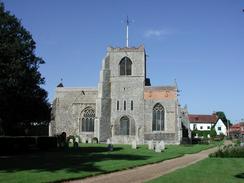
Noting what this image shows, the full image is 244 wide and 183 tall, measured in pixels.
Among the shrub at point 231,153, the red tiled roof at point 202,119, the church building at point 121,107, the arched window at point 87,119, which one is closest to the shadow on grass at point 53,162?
the shrub at point 231,153

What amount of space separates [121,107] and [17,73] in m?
32.7

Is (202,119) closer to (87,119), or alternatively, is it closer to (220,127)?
(220,127)

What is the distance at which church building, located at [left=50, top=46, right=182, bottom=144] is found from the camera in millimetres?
57594

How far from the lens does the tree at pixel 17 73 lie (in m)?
A: 27.0

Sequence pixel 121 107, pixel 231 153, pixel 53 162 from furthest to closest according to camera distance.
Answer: pixel 121 107, pixel 231 153, pixel 53 162

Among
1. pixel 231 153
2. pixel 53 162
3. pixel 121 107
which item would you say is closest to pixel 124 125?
pixel 121 107

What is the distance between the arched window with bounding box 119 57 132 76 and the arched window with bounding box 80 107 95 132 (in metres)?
7.42

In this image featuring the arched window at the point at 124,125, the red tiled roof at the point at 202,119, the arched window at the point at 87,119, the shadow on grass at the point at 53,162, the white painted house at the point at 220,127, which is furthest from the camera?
the red tiled roof at the point at 202,119

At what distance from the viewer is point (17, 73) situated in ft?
89.7

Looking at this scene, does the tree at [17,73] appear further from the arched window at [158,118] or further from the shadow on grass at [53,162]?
the arched window at [158,118]

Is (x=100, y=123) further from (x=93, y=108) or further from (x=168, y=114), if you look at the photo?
(x=168, y=114)

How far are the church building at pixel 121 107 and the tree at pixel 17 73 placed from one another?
26346 millimetres

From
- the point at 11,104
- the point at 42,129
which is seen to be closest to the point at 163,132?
the point at 42,129

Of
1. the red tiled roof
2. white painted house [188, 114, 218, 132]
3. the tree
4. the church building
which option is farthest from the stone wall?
the red tiled roof
